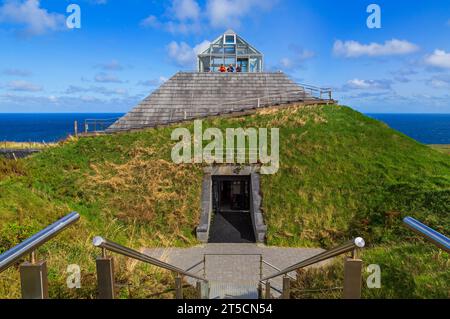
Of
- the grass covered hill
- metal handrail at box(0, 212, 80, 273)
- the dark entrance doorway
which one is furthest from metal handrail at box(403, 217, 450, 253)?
the dark entrance doorway

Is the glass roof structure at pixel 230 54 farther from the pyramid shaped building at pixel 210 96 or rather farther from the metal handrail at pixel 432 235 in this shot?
the metal handrail at pixel 432 235

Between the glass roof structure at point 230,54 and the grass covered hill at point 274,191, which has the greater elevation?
the glass roof structure at point 230,54

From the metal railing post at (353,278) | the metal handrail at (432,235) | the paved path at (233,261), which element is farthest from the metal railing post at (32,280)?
the paved path at (233,261)

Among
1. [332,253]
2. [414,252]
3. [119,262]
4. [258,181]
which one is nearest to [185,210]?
[258,181]

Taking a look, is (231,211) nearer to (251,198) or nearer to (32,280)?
(251,198)

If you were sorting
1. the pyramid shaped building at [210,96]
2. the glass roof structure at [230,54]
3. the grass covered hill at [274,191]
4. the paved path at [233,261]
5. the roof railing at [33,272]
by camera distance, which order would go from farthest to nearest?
the glass roof structure at [230,54] → the pyramid shaped building at [210,96] → the grass covered hill at [274,191] → the paved path at [233,261] → the roof railing at [33,272]

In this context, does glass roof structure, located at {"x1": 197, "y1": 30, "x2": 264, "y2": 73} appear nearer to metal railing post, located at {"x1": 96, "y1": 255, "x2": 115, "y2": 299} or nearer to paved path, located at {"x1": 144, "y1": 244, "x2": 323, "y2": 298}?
paved path, located at {"x1": 144, "y1": 244, "x2": 323, "y2": 298}

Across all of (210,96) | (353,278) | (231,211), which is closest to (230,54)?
(210,96)
